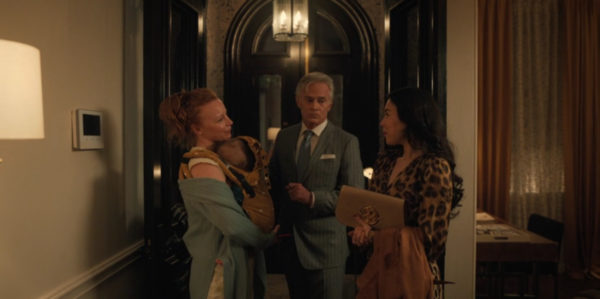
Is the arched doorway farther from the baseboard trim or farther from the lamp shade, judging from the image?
the lamp shade

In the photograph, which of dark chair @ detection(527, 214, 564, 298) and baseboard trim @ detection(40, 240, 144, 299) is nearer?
baseboard trim @ detection(40, 240, 144, 299)

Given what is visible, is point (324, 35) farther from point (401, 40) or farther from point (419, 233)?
point (419, 233)

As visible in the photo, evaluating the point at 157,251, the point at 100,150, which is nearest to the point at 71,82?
the point at 100,150

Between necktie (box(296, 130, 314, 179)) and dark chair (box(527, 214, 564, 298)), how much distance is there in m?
2.09

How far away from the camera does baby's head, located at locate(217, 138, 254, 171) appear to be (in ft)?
6.25

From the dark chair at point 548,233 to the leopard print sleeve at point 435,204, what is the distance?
1.98 m

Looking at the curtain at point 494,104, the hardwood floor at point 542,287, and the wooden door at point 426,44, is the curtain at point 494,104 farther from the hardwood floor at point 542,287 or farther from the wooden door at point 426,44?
the wooden door at point 426,44

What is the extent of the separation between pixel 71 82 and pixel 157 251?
3.05 ft

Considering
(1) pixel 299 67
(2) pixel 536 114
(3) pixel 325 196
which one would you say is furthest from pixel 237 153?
(2) pixel 536 114

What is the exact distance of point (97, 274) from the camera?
→ 6.58 feet

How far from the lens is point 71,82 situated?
1823 millimetres

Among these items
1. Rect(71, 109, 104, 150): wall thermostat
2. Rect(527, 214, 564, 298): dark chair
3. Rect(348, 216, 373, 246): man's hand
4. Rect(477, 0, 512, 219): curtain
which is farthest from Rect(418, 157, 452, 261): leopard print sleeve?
Rect(477, 0, 512, 219): curtain

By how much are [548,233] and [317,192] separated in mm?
2465

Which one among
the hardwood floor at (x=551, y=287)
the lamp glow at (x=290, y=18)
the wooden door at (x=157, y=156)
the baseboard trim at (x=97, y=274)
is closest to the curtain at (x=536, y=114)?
the hardwood floor at (x=551, y=287)
